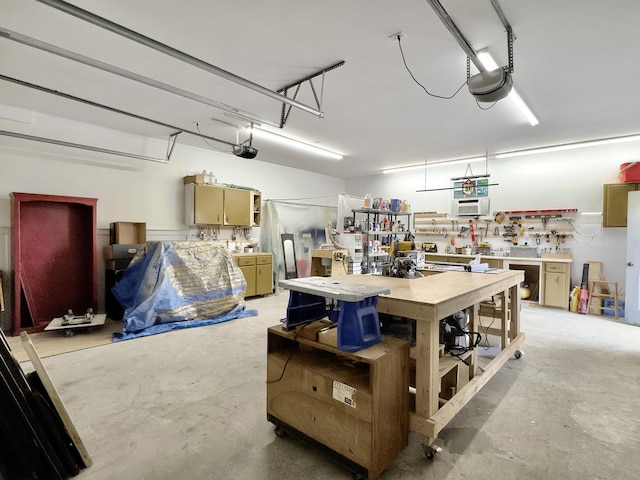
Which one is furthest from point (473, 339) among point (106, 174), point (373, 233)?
point (106, 174)

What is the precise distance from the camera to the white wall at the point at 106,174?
425 centimetres

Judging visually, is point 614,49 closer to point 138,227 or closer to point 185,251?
point 185,251

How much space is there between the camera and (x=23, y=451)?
65.1 inches

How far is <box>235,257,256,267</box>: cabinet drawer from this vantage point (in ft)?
19.8

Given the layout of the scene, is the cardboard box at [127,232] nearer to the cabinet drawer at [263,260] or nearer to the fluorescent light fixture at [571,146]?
the cabinet drawer at [263,260]

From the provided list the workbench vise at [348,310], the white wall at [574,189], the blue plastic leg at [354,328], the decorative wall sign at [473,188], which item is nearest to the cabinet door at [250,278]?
the workbench vise at [348,310]

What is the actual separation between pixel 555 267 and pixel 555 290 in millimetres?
424

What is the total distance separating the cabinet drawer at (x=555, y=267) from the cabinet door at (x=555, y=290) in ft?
0.18

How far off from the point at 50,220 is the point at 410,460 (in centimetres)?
544

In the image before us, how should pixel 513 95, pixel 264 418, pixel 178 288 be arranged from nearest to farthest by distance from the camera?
pixel 264 418, pixel 513 95, pixel 178 288

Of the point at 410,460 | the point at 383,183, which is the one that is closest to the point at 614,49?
the point at 410,460

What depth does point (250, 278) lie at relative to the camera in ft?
20.3

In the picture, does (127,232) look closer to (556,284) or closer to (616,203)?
(556,284)

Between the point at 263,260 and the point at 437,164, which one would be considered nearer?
the point at 263,260
